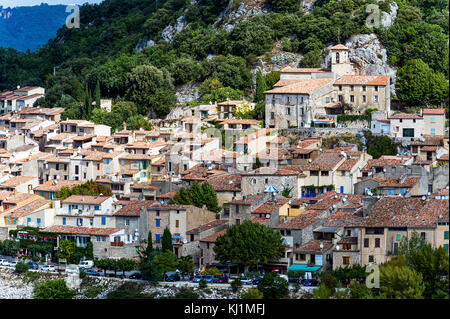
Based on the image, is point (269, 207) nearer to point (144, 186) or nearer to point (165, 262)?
point (165, 262)

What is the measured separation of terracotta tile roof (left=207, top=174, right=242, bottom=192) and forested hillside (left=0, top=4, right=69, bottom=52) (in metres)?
51.1

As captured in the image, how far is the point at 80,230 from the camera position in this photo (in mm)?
Answer: 48562

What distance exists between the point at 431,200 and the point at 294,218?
5771 mm

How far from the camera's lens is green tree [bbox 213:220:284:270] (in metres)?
43.4

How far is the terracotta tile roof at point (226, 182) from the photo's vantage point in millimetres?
50281

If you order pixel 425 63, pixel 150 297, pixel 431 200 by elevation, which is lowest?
pixel 150 297

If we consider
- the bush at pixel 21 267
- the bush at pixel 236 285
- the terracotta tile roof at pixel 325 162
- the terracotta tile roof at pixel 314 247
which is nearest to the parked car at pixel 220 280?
the bush at pixel 236 285

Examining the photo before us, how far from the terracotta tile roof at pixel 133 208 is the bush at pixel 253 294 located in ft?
27.1

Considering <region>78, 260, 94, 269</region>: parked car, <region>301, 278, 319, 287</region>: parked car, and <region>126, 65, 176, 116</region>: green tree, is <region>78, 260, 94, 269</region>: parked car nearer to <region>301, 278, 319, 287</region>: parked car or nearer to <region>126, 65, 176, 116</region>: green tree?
<region>301, 278, 319, 287</region>: parked car

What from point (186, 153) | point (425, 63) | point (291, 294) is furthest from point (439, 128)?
point (291, 294)

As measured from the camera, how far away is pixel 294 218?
46031 millimetres

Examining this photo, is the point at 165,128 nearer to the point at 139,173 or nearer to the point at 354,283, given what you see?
the point at 139,173

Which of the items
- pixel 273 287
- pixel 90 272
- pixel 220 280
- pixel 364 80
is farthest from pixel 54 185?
pixel 273 287

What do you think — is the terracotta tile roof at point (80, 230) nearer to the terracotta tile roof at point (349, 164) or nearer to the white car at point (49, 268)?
the white car at point (49, 268)
